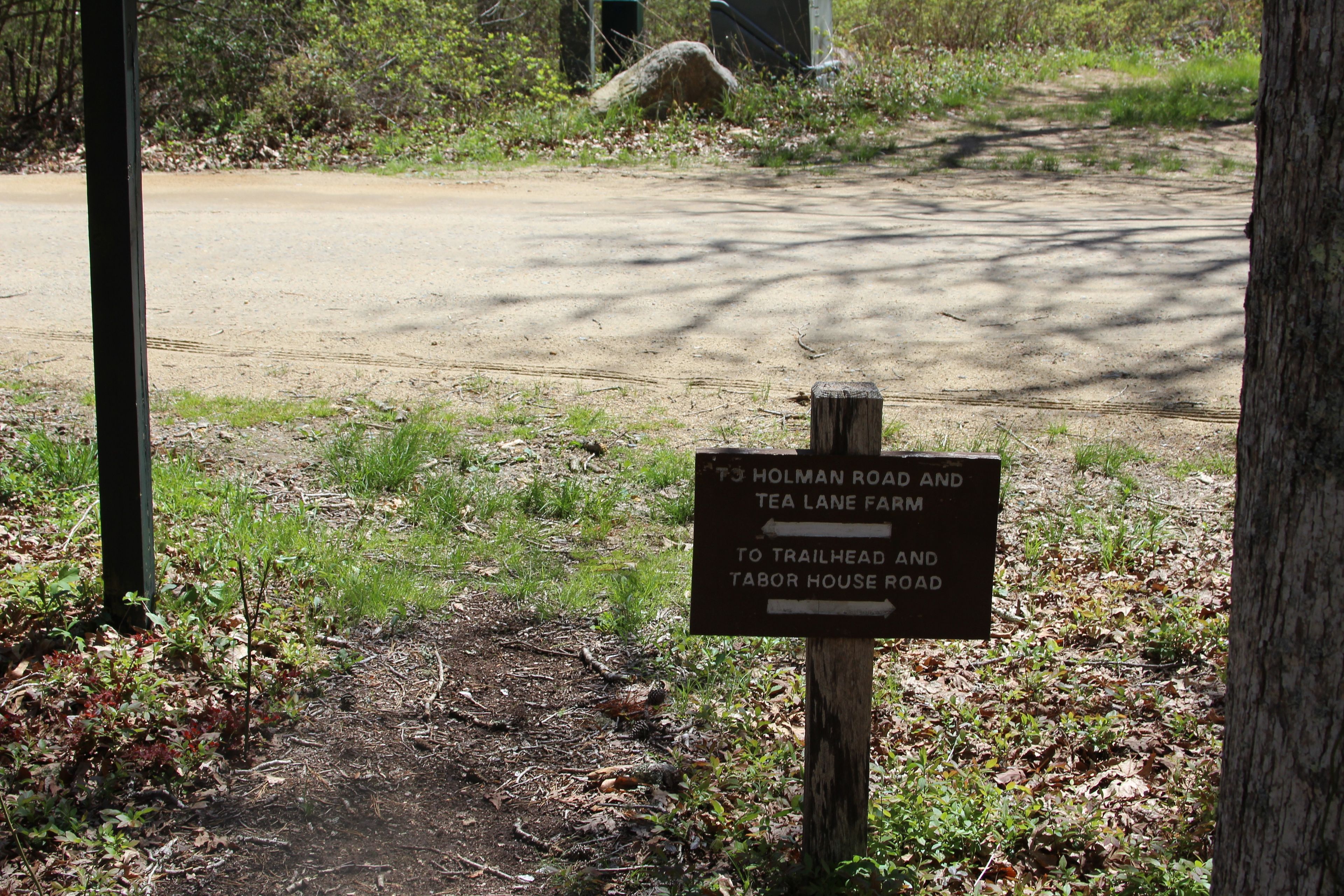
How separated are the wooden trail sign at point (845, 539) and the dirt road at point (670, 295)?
13.6 feet

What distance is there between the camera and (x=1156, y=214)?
1183cm

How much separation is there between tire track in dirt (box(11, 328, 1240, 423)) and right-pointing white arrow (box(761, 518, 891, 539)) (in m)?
4.05

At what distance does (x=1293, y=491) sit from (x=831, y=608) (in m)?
1.16

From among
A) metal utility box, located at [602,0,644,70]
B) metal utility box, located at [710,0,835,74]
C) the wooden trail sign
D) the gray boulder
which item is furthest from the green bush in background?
the wooden trail sign

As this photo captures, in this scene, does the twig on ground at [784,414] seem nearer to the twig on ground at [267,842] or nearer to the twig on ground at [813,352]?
the twig on ground at [813,352]

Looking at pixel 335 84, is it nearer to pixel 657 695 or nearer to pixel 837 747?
pixel 657 695

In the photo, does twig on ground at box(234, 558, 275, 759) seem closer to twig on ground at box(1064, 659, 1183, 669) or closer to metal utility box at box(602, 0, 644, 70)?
twig on ground at box(1064, 659, 1183, 669)

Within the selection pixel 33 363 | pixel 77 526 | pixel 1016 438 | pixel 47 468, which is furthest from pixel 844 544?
pixel 33 363

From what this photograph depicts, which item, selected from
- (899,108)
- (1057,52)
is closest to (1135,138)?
(899,108)

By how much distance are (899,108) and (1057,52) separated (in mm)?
6374

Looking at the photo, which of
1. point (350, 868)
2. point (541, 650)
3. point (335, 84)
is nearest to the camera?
point (350, 868)

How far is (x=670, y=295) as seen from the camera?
29.0 feet

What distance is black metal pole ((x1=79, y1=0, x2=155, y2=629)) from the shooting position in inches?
156

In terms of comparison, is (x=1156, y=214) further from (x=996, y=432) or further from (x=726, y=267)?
(x=996, y=432)
